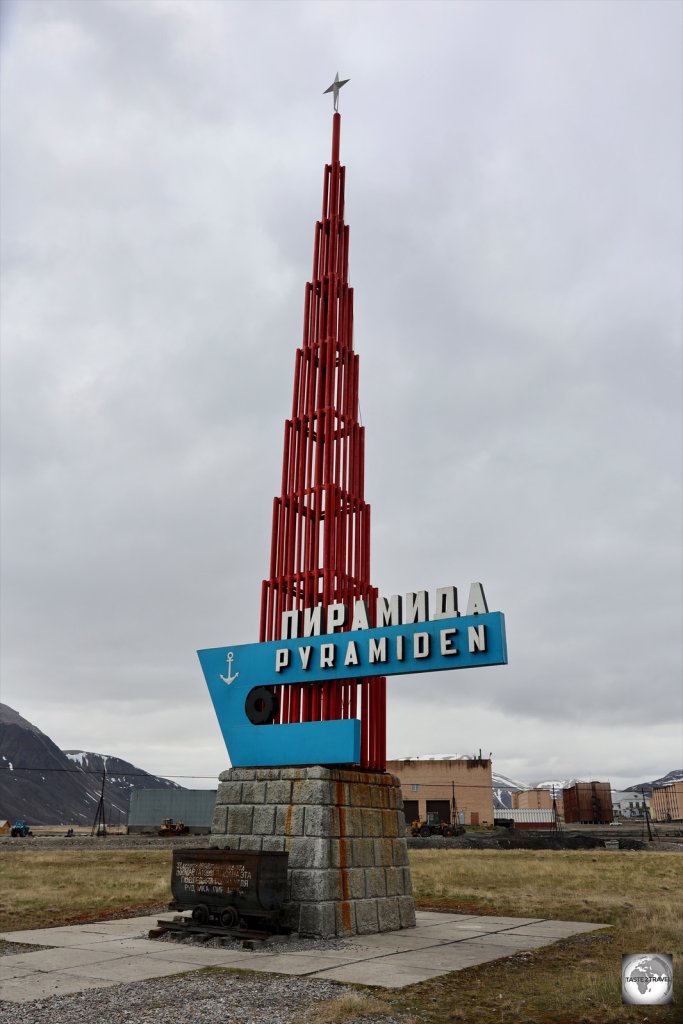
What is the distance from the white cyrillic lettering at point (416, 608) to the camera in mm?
19328

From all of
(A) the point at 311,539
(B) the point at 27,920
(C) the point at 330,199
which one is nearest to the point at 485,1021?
(A) the point at 311,539

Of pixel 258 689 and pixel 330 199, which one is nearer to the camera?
pixel 258 689

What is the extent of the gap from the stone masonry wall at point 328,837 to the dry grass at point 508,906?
14.3 feet

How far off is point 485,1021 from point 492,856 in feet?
138

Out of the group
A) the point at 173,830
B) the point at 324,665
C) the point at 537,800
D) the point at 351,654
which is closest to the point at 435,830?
the point at 173,830

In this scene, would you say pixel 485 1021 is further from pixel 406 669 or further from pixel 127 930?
pixel 127 930

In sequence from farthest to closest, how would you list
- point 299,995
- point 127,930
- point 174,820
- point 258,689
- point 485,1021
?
point 174,820, point 258,689, point 127,930, point 299,995, point 485,1021

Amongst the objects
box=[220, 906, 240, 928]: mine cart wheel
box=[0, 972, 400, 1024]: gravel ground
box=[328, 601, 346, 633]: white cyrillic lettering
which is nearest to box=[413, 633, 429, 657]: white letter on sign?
box=[328, 601, 346, 633]: white cyrillic lettering

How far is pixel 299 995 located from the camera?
463 inches

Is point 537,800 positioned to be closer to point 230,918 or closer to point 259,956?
point 230,918

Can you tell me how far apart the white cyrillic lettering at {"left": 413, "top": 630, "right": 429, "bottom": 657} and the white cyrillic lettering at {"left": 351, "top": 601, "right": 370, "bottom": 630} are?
1.45 meters

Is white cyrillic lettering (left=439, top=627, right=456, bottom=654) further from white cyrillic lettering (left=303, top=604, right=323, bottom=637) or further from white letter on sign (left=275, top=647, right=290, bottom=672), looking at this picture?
white letter on sign (left=275, top=647, right=290, bottom=672)

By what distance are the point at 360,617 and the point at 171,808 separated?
81888 mm

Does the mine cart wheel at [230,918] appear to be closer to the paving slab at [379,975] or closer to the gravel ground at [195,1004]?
the paving slab at [379,975]
